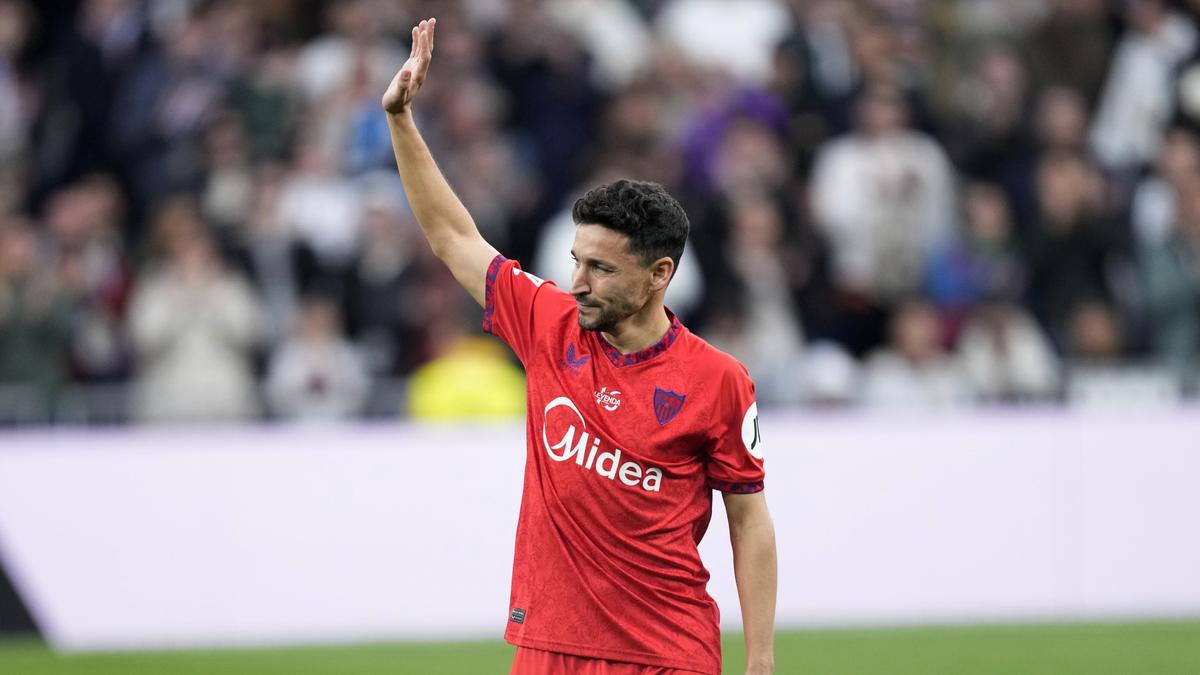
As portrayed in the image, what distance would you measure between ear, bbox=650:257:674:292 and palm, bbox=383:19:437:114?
0.85 m

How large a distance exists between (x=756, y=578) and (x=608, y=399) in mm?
644

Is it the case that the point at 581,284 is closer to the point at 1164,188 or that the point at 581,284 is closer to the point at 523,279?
the point at 523,279

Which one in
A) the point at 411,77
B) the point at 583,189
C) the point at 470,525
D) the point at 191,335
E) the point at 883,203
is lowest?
the point at 470,525

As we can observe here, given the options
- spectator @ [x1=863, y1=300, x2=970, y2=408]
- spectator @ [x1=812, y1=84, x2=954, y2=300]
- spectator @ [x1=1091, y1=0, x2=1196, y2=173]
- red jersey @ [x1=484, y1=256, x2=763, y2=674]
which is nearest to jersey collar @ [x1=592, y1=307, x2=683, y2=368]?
red jersey @ [x1=484, y1=256, x2=763, y2=674]

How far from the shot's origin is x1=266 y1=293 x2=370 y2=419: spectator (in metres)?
12.1

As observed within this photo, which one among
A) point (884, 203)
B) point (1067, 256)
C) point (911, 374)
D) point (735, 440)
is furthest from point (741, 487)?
point (1067, 256)

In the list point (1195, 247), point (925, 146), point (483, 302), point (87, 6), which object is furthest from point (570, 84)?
point (483, 302)

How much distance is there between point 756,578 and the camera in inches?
199

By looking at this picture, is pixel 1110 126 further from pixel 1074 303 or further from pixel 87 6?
pixel 87 6

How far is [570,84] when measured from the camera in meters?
14.3

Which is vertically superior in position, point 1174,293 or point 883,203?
point 883,203

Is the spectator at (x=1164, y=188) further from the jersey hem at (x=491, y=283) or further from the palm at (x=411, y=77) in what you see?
the palm at (x=411, y=77)

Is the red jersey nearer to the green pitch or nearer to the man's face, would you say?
the man's face

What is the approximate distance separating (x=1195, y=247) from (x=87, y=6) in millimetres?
8719
